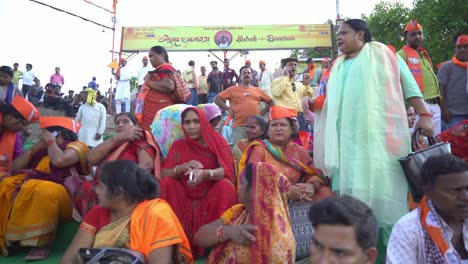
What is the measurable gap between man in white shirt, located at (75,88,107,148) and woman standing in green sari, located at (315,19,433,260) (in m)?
5.63

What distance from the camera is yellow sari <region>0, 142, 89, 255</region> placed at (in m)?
3.58

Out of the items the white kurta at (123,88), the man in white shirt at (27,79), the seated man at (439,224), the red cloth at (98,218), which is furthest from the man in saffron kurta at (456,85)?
the man in white shirt at (27,79)

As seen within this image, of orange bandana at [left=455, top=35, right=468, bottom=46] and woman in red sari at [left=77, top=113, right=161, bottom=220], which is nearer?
woman in red sari at [left=77, top=113, right=161, bottom=220]

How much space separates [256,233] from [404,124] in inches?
57.4

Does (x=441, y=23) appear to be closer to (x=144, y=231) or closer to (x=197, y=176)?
(x=197, y=176)

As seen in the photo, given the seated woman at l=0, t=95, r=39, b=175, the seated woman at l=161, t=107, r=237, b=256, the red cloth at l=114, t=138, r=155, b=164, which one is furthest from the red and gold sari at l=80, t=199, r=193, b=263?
the seated woman at l=0, t=95, r=39, b=175

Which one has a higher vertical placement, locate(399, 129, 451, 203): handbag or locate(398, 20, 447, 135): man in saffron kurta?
locate(398, 20, 447, 135): man in saffron kurta

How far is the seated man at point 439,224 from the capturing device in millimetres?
2137

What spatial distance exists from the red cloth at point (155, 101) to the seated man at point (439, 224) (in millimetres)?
3306

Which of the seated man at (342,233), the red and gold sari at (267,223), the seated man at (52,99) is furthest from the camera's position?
the seated man at (52,99)

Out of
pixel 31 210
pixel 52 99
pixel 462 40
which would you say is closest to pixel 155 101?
pixel 31 210

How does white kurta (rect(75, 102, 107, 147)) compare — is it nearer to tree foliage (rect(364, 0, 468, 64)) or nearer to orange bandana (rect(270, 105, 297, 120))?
orange bandana (rect(270, 105, 297, 120))

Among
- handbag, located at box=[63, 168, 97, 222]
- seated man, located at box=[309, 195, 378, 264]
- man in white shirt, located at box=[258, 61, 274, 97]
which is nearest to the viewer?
seated man, located at box=[309, 195, 378, 264]

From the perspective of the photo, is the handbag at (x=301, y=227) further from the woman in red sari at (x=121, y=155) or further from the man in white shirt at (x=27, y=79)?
the man in white shirt at (x=27, y=79)
